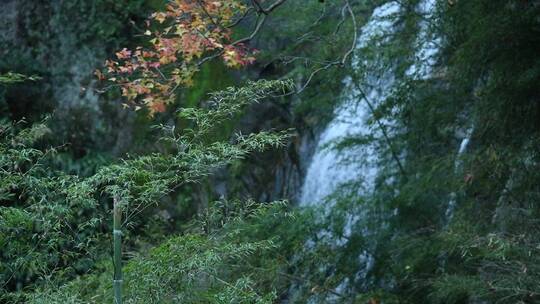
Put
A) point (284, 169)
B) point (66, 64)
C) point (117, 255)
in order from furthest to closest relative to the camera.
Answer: point (66, 64) < point (284, 169) < point (117, 255)

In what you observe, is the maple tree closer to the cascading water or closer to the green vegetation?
the green vegetation

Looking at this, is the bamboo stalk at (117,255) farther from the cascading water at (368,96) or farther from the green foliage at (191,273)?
the cascading water at (368,96)

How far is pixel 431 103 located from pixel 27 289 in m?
3.12

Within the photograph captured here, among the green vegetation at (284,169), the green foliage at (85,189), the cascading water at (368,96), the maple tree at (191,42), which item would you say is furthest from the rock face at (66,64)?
the green foliage at (85,189)

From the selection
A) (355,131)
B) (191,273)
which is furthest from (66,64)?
(191,273)

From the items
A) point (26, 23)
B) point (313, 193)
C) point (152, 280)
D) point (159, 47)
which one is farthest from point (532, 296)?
point (26, 23)

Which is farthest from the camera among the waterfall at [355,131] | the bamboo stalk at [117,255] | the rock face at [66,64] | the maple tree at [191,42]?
the rock face at [66,64]

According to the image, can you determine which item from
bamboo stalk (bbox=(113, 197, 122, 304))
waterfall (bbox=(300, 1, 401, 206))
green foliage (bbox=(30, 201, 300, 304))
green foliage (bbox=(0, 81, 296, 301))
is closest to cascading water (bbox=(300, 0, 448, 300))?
waterfall (bbox=(300, 1, 401, 206))

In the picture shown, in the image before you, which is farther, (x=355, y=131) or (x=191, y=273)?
(x=355, y=131)

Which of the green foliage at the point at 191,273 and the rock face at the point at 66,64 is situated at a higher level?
the rock face at the point at 66,64

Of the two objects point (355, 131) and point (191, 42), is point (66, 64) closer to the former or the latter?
point (355, 131)

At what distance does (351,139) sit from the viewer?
6.12 metres

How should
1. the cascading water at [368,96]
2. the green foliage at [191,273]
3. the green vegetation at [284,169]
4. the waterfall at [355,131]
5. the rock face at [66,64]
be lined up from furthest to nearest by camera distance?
the rock face at [66,64] < the waterfall at [355,131] < the cascading water at [368,96] < the green vegetation at [284,169] < the green foliage at [191,273]

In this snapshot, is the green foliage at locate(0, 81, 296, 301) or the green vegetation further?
the green vegetation
